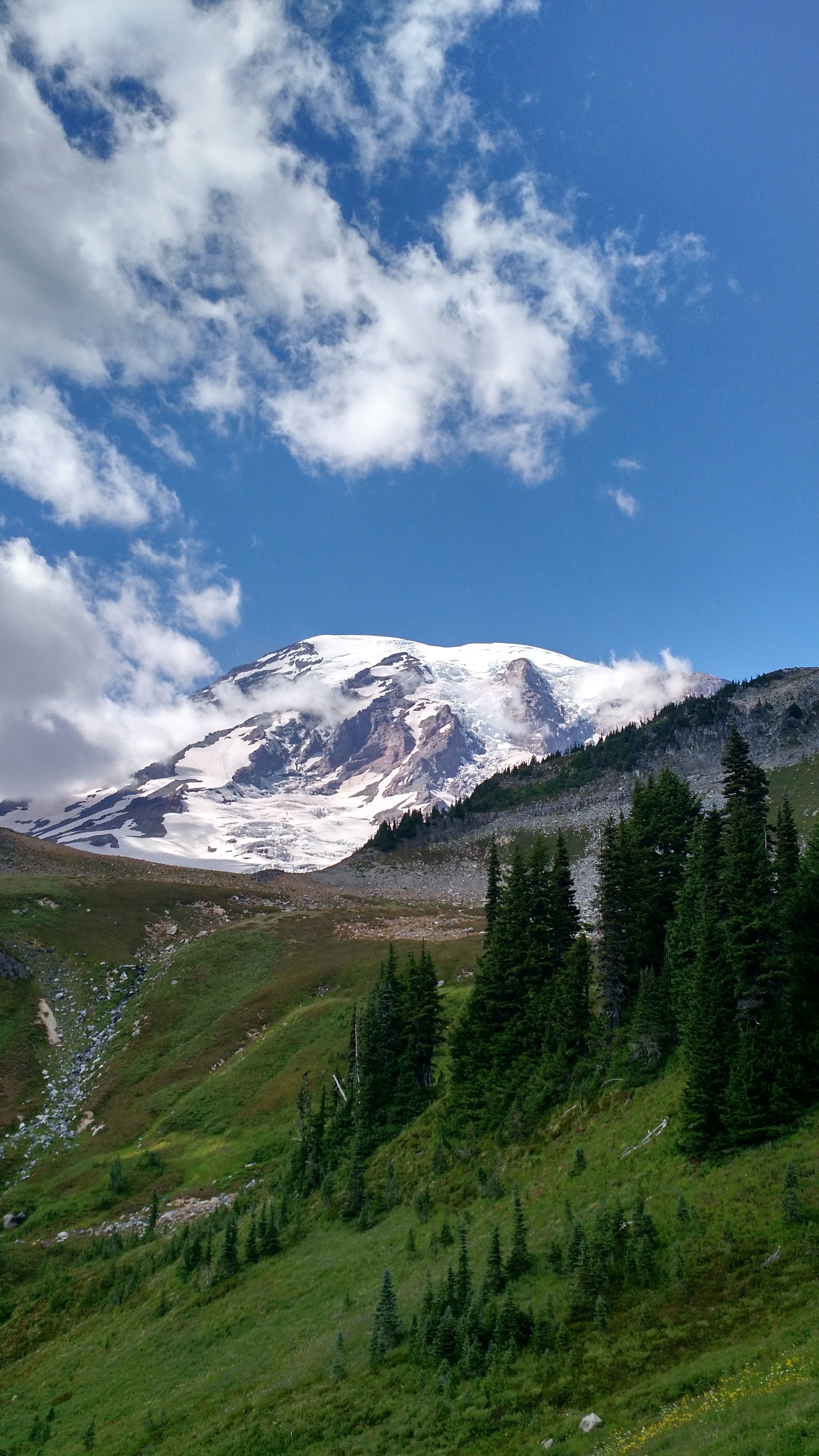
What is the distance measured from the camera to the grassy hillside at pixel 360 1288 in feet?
61.5

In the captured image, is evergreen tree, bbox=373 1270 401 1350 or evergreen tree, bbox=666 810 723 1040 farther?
evergreen tree, bbox=666 810 723 1040

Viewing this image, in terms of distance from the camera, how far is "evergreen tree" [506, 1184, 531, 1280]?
84.9 feet

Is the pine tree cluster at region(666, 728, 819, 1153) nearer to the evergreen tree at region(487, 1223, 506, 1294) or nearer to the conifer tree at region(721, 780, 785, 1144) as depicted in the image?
the conifer tree at region(721, 780, 785, 1144)

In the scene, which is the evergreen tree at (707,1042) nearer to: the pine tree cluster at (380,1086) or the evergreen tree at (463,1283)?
the evergreen tree at (463,1283)

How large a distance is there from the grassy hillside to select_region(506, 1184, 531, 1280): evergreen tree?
424 millimetres

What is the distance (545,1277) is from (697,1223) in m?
5.68

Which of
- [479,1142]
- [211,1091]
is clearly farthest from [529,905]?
[211,1091]

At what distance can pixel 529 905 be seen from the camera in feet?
158

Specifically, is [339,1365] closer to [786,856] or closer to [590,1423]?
[590,1423]

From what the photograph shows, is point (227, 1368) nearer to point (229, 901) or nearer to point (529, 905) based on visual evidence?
point (529, 905)

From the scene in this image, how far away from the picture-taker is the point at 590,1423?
18125 millimetres

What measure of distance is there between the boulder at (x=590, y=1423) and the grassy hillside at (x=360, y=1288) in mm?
399

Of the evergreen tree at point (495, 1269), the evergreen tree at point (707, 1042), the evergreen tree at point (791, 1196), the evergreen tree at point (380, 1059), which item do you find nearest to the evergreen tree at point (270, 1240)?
the evergreen tree at point (380, 1059)

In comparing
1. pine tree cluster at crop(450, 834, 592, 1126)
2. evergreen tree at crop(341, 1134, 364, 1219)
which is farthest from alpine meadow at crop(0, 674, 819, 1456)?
evergreen tree at crop(341, 1134, 364, 1219)
